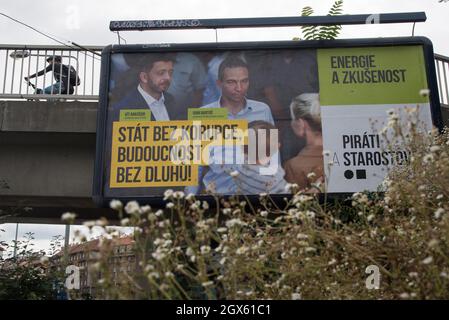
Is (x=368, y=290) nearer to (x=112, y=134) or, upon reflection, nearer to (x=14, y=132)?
(x=112, y=134)

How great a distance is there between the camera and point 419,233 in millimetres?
3686

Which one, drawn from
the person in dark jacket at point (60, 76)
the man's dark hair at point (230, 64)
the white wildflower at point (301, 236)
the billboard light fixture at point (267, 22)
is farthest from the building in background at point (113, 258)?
the person in dark jacket at point (60, 76)

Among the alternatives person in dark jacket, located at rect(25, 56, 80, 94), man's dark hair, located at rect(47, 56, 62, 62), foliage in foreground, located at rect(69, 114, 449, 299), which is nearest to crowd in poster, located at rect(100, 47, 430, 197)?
person in dark jacket, located at rect(25, 56, 80, 94)

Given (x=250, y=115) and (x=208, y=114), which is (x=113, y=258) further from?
(x=250, y=115)

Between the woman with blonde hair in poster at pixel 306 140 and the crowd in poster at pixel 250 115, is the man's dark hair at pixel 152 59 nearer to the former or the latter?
the crowd in poster at pixel 250 115

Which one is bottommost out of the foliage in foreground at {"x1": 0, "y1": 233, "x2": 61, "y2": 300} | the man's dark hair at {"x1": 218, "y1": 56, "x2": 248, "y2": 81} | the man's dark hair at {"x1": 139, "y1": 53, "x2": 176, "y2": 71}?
the foliage in foreground at {"x1": 0, "y1": 233, "x2": 61, "y2": 300}

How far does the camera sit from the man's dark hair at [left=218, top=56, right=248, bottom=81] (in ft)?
25.3

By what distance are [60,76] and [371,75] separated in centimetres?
533

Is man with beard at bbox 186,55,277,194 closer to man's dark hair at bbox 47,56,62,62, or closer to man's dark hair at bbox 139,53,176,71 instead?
man's dark hair at bbox 139,53,176,71

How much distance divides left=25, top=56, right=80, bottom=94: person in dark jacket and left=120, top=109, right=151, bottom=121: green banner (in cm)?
196

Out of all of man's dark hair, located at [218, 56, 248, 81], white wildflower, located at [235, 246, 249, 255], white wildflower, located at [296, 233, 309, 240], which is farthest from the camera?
man's dark hair, located at [218, 56, 248, 81]

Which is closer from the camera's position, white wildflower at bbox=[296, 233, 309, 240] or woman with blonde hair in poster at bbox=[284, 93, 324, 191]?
white wildflower at bbox=[296, 233, 309, 240]

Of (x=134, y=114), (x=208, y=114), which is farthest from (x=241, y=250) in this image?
(x=134, y=114)
